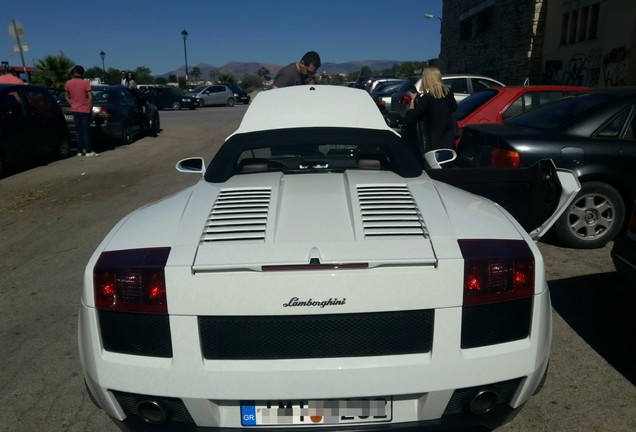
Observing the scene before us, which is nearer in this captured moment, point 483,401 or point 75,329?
point 483,401

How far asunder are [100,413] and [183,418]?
1065 mm

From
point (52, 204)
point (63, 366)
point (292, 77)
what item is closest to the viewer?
point (63, 366)

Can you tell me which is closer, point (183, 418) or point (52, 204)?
point (183, 418)

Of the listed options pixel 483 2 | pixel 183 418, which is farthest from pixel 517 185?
pixel 483 2

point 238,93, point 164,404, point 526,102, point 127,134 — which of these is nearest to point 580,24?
point 526,102

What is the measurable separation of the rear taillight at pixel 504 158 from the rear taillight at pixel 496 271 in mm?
3040

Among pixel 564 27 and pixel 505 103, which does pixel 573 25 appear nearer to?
pixel 564 27

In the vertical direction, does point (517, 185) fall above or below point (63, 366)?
above

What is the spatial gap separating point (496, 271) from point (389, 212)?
1.76ft

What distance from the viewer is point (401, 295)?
1930 millimetres

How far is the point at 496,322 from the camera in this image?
2.03 meters

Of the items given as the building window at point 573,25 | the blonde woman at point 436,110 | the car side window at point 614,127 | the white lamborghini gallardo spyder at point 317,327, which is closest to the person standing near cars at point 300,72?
the blonde woman at point 436,110

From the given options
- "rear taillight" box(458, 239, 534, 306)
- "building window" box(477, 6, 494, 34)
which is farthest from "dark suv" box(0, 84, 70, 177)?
"building window" box(477, 6, 494, 34)

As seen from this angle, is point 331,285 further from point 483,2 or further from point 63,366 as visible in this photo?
point 483,2
